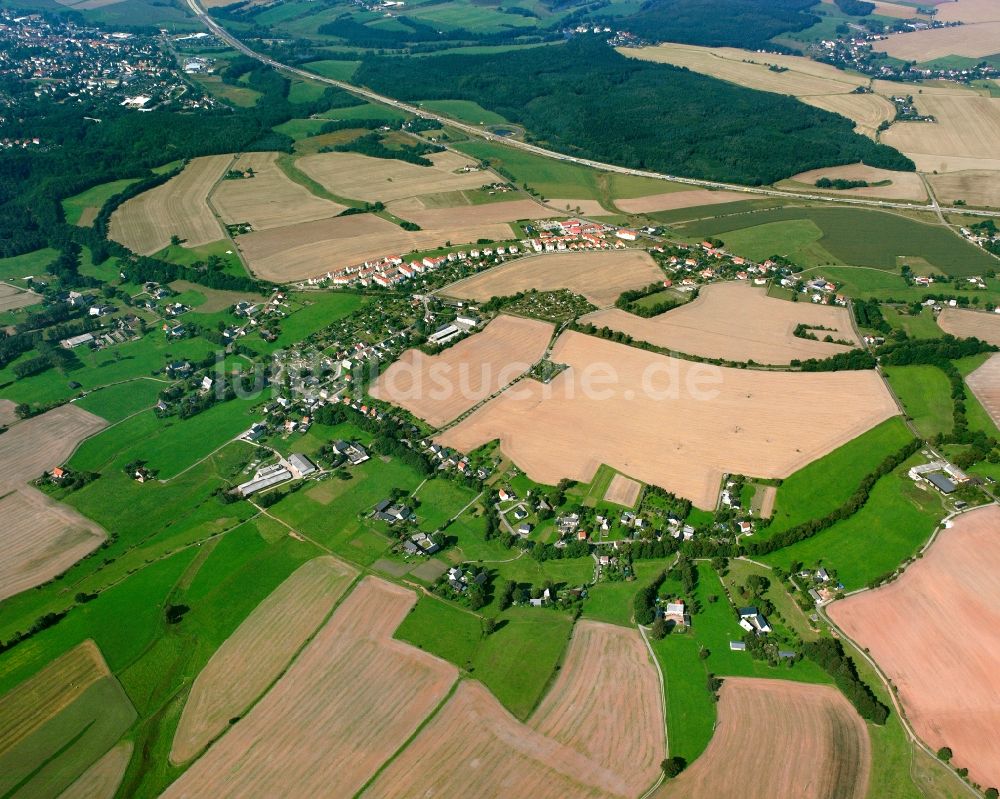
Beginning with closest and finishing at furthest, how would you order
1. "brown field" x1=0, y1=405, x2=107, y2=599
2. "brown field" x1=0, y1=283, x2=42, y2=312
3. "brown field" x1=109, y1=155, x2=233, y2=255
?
1. "brown field" x1=0, y1=405, x2=107, y2=599
2. "brown field" x1=0, y1=283, x2=42, y2=312
3. "brown field" x1=109, y1=155, x2=233, y2=255

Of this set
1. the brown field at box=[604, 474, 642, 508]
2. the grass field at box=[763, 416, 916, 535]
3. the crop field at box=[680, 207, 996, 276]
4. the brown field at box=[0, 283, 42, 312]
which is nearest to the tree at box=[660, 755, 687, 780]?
the grass field at box=[763, 416, 916, 535]

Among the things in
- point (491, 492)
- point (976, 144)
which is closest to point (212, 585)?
point (491, 492)

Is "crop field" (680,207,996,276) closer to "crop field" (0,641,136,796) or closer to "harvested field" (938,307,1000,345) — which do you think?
"harvested field" (938,307,1000,345)

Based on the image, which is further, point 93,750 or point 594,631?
point 594,631

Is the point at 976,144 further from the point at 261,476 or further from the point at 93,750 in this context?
the point at 93,750

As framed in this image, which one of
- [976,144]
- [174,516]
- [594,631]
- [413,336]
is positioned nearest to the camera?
[594,631]

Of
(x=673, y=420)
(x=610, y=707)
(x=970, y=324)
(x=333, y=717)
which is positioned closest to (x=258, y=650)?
(x=333, y=717)

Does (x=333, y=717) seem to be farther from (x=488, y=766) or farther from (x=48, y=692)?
(x=48, y=692)
